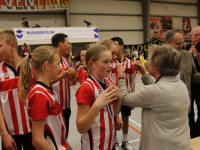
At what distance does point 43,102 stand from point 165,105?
98cm

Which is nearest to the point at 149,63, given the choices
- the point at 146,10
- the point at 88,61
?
the point at 88,61

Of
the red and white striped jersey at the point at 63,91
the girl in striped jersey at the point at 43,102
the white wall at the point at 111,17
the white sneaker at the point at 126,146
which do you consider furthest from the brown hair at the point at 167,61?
the white wall at the point at 111,17

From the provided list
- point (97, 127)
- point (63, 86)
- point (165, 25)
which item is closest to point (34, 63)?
point (97, 127)

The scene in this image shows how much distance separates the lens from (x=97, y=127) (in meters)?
1.54

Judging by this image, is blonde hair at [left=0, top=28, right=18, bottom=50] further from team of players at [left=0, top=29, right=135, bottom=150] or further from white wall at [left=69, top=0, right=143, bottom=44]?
white wall at [left=69, top=0, right=143, bottom=44]

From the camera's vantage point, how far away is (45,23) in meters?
15.0

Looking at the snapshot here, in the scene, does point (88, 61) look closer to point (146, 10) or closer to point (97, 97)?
point (97, 97)

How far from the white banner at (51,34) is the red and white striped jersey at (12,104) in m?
10.9

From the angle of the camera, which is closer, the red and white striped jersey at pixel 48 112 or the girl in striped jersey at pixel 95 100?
the red and white striped jersey at pixel 48 112

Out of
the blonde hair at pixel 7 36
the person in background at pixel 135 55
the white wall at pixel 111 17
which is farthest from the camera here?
the white wall at pixel 111 17

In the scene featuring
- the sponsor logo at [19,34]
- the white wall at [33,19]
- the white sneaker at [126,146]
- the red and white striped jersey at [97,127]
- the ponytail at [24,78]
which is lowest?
the white sneaker at [126,146]

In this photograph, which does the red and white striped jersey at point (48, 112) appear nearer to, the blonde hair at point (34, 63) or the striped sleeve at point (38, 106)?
the striped sleeve at point (38, 106)

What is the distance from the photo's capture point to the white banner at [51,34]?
11526mm

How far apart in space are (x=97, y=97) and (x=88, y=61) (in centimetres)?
36
